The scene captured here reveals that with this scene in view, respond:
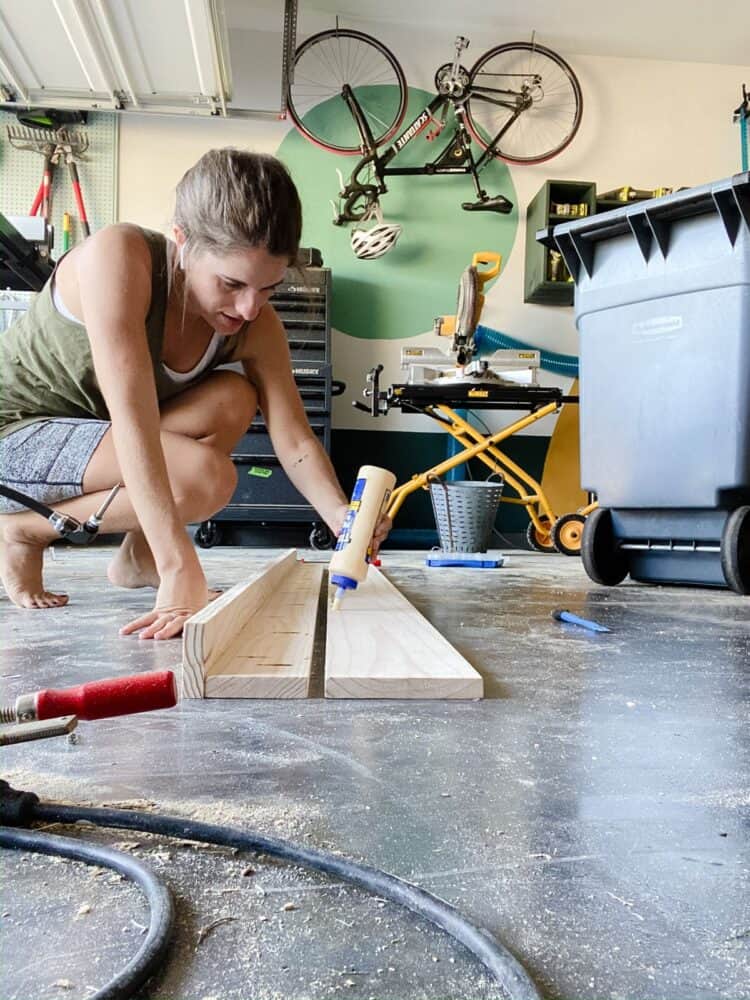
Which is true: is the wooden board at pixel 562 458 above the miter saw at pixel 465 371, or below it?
below

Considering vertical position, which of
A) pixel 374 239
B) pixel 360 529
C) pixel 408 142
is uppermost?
pixel 408 142

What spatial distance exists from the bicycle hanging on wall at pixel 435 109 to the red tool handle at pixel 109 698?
165 inches

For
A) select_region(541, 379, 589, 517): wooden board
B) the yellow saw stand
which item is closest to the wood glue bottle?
the yellow saw stand

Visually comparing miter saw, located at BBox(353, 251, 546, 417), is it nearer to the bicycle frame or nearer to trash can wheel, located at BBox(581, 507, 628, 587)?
the bicycle frame

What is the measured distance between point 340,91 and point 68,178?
166 cm

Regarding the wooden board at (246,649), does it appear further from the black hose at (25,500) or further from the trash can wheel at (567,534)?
the trash can wheel at (567,534)

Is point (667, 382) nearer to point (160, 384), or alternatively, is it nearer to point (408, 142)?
point (160, 384)

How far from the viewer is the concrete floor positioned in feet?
1.26

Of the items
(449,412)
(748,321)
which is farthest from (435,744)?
(449,412)

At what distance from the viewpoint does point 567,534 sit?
141 inches

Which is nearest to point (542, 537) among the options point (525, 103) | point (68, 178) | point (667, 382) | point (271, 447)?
point (271, 447)

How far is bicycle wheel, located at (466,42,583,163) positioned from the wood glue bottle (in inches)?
149

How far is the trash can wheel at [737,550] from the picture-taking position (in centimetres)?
198

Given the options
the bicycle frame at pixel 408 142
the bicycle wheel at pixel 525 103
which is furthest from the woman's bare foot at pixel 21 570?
the bicycle wheel at pixel 525 103
